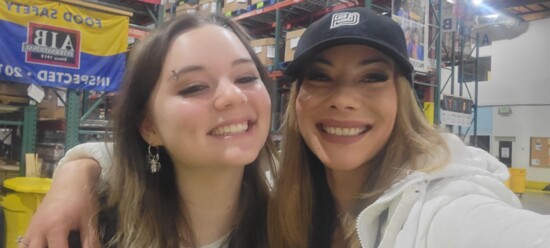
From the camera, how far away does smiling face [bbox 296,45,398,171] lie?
121cm

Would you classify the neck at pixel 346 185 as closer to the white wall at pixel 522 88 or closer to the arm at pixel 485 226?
the arm at pixel 485 226

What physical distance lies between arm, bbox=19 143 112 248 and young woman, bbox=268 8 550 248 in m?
0.56

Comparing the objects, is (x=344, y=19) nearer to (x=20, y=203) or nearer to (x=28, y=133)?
(x=20, y=203)

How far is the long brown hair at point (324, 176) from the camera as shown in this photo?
1.17 m

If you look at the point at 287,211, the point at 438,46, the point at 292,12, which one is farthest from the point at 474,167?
the point at 292,12

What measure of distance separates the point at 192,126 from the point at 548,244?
82 cm

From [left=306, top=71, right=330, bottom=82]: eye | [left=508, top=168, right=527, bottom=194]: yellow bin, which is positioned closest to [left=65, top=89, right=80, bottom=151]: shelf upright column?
[left=306, top=71, right=330, bottom=82]: eye

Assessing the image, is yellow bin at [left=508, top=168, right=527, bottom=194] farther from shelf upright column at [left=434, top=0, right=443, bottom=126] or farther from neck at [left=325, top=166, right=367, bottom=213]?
neck at [left=325, top=166, right=367, bottom=213]

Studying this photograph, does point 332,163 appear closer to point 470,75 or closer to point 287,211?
point 287,211

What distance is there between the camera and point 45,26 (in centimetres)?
446

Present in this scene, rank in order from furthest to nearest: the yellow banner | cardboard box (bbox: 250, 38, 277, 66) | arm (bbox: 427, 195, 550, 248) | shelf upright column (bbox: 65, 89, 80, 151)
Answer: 1. cardboard box (bbox: 250, 38, 277, 66)
2. shelf upright column (bbox: 65, 89, 80, 151)
3. the yellow banner
4. arm (bbox: 427, 195, 550, 248)

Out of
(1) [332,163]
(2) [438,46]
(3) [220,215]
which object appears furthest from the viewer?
(2) [438,46]

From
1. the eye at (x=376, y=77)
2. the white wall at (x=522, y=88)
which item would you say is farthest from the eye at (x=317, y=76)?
the white wall at (x=522, y=88)

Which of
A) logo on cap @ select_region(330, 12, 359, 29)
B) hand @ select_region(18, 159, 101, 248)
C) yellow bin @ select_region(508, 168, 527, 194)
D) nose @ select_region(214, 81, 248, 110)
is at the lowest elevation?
yellow bin @ select_region(508, 168, 527, 194)
